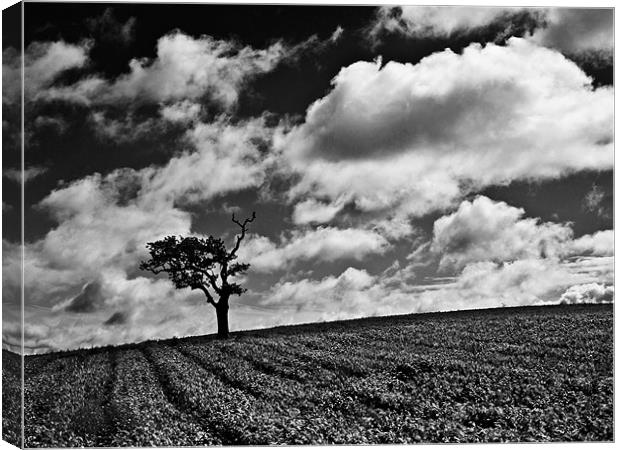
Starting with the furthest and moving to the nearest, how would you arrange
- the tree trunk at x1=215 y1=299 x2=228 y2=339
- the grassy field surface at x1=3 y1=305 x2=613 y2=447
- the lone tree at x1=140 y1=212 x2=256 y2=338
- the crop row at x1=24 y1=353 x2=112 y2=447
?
the tree trunk at x1=215 y1=299 x2=228 y2=339, the lone tree at x1=140 y1=212 x2=256 y2=338, the grassy field surface at x1=3 y1=305 x2=613 y2=447, the crop row at x1=24 y1=353 x2=112 y2=447

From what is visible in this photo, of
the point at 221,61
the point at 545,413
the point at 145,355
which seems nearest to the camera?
the point at 545,413

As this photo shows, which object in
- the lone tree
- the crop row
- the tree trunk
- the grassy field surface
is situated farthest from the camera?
the tree trunk

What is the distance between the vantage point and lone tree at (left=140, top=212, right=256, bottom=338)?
17.0 m

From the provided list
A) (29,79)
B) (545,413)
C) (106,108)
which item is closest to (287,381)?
(545,413)

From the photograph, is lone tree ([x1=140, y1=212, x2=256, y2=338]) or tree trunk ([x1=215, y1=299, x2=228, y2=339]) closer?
lone tree ([x1=140, y1=212, x2=256, y2=338])

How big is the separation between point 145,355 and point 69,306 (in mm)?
3730

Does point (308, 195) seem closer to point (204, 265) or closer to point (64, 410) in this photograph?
point (204, 265)

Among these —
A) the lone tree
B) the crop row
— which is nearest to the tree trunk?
the lone tree

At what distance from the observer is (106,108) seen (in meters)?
16.5

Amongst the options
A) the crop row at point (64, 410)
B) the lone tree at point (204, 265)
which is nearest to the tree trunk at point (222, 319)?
the lone tree at point (204, 265)

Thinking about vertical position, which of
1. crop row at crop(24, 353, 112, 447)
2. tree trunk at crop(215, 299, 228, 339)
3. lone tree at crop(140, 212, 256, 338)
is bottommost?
crop row at crop(24, 353, 112, 447)

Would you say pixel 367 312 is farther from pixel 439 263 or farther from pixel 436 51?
pixel 436 51

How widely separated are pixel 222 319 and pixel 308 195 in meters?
3.34

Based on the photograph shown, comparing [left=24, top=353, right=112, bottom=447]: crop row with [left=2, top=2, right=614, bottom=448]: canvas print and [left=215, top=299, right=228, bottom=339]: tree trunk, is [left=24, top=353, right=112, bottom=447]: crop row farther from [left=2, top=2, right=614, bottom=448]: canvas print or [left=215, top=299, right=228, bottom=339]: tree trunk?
[left=215, top=299, right=228, bottom=339]: tree trunk
